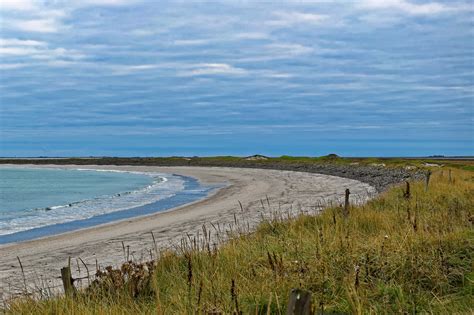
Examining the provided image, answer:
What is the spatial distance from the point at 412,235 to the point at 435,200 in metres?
9.18

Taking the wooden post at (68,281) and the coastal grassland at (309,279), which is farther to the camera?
the wooden post at (68,281)

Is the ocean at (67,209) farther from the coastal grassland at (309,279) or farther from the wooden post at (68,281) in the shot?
the wooden post at (68,281)

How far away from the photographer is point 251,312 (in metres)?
6.10

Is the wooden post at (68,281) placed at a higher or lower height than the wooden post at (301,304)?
lower

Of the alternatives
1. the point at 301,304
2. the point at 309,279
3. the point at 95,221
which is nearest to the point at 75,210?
the point at 95,221

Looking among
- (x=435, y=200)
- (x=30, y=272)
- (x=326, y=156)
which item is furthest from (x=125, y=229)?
(x=326, y=156)

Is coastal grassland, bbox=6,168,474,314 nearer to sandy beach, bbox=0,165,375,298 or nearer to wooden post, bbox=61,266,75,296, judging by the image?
wooden post, bbox=61,266,75,296

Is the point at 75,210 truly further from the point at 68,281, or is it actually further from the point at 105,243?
the point at 68,281

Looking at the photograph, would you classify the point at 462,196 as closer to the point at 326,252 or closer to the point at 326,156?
the point at 326,252

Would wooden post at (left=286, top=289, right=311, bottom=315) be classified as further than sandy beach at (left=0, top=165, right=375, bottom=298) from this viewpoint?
No

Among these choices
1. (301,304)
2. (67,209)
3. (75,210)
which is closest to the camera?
(301,304)

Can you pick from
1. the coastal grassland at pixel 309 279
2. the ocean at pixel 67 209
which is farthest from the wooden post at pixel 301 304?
the ocean at pixel 67 209

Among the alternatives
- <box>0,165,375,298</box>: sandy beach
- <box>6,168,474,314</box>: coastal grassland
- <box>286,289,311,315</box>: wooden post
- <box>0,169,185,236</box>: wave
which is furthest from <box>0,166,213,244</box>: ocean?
<box>286,289,311,315</box>: wooden post

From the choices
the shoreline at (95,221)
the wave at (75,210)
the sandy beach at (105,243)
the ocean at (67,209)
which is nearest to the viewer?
the sandy beach at (105,243)
